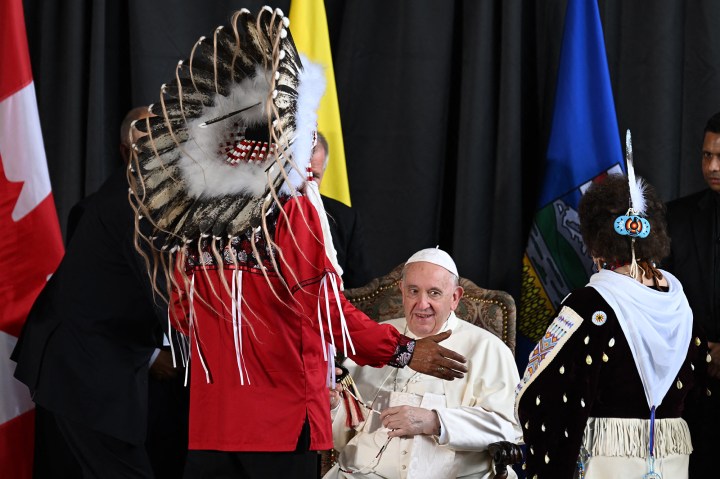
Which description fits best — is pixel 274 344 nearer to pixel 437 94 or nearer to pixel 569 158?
pixel 569 158

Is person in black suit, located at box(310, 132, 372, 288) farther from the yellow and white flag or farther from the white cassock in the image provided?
the white cassock

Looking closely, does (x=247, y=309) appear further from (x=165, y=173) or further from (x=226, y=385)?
(x=165, y=173)

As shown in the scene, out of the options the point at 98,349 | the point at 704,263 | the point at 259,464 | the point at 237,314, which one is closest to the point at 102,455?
the point at 98,349

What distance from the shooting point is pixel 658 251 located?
285 cm

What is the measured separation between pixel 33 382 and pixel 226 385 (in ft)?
3.73

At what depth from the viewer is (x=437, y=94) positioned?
4691 mm

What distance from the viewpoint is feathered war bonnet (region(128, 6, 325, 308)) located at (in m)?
2.38

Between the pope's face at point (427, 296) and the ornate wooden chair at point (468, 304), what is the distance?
1.01ft

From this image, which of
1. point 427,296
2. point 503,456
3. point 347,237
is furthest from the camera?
point 347,237

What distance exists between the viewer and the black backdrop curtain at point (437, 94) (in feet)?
14.7

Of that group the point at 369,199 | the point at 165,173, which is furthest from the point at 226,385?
the point at 369,199

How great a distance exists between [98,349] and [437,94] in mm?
2208

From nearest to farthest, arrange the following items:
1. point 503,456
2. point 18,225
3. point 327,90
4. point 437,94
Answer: point 503,456, point 18,225, point 327,90, point 437,94

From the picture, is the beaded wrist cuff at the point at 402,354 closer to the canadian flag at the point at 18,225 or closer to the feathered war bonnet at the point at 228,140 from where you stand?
the feathered war bonnet at the point at 228,140
